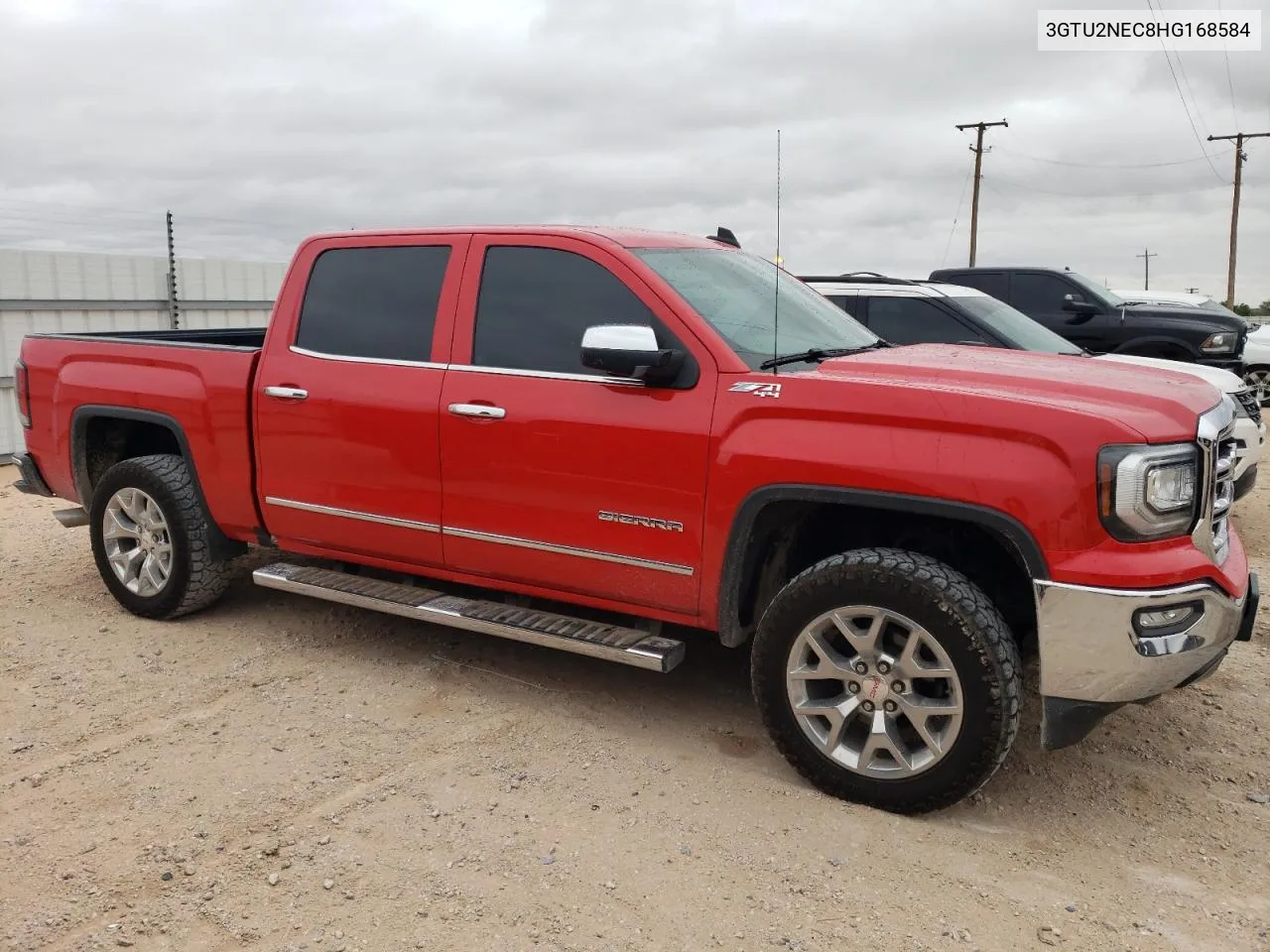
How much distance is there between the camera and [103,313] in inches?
463

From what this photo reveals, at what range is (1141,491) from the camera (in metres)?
3.11

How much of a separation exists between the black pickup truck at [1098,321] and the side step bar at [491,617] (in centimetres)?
824

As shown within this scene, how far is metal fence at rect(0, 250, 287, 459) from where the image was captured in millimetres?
10773

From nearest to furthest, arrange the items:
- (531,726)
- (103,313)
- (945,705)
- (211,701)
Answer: (945,705) < (531,726) < (211,701) < (103,313)

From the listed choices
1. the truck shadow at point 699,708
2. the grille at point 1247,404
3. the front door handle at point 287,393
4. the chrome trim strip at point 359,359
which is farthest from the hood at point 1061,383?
the grille at point 1247,404

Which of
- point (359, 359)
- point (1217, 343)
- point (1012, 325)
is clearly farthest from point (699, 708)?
point (1217, 343)

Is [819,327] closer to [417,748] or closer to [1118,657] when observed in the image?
[1118,657]

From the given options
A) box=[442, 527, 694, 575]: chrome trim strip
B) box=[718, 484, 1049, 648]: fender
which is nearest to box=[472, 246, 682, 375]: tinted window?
box=[442, 527, 694, 575]: chrome trim strip

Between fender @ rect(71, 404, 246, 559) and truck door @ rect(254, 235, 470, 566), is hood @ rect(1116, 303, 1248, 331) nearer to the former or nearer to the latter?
truck door @ rect(254, 235, 470, 566)

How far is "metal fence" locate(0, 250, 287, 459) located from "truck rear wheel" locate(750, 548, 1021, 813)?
7.93 m

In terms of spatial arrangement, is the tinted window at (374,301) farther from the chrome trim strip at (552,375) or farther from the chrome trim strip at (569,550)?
the chrome trim strip at (569,550)

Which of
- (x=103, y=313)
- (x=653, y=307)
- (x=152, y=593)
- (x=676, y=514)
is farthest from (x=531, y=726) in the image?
(x=103, y=313)

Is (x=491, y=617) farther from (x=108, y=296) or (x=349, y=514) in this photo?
(x=108, y=296)

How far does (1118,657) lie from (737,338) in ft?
5.47
